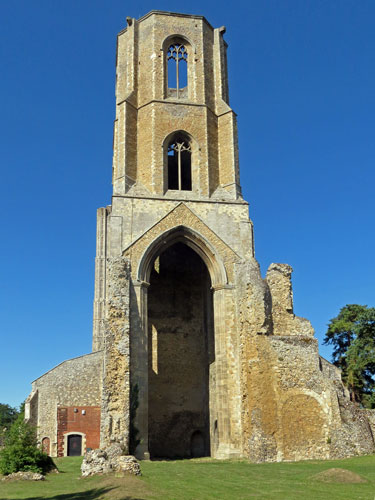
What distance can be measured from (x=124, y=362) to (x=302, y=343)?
253 inches

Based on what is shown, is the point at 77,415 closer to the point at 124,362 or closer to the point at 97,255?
the point at 124,362

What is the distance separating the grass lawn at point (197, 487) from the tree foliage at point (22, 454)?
0.52m

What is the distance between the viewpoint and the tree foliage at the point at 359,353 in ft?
91.1

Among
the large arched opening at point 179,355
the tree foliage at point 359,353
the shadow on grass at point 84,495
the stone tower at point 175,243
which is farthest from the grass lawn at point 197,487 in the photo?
the tree foliage at point 359,353

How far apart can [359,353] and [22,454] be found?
18926mm

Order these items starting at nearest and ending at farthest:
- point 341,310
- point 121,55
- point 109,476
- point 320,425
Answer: point 109,476 → point 320,425 → point 121,55 → point 341,310

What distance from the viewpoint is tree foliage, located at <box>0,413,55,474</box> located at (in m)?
14.1

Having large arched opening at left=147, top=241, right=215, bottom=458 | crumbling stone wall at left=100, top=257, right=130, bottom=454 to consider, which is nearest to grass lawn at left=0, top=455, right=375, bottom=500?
crumbling stone wall at left=100, top=257, right=130, bottom=454

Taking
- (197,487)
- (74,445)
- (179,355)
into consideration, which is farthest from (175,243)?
(197,487)

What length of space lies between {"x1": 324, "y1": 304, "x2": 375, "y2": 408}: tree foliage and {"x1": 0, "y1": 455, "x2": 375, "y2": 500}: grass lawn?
13881mm

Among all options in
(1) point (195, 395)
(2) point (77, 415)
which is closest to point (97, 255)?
(2) point (77, 415)

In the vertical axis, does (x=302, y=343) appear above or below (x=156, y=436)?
above

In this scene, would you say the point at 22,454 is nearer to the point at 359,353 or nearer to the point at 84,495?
the point at 84,495

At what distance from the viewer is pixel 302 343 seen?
19922mm
